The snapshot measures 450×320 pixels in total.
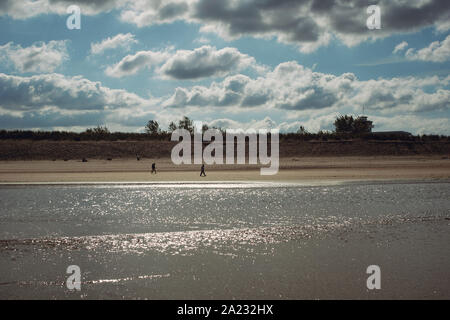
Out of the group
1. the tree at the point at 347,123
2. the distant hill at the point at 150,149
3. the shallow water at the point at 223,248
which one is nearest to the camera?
the shallow water at the point at 223,248

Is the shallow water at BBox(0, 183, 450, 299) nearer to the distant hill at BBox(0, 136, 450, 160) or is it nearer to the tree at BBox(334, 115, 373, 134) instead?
the distant hill at BBox(0, 136, 450, 160)

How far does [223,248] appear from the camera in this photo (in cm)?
1077

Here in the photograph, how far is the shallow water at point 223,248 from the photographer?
24.9 ft

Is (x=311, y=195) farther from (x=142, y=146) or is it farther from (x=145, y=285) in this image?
(x=142, y=146)

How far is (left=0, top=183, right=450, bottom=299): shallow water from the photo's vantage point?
758cm

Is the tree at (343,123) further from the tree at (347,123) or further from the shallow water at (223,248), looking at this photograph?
the shallow water at (223,248)

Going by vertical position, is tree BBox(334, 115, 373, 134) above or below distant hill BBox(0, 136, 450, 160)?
above

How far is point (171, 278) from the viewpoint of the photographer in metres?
8.12

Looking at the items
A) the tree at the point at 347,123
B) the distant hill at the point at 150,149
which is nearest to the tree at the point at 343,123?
the tree at the point at 347,123

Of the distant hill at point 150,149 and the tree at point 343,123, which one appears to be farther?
the tree at point 343,123

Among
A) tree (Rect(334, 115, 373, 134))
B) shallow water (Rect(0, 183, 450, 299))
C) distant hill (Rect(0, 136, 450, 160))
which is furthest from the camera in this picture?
tree (Rect(334, 115, 373, 134))

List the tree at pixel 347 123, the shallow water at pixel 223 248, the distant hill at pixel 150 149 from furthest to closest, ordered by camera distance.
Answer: the tree at pixel 347 123 < the distant hill at pixel 150 149 < the shallow water at pixel 223 248

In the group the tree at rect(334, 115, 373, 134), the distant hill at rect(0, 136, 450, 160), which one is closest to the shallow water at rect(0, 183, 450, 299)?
the distant hill at rect(0, 136, 450, 160)
